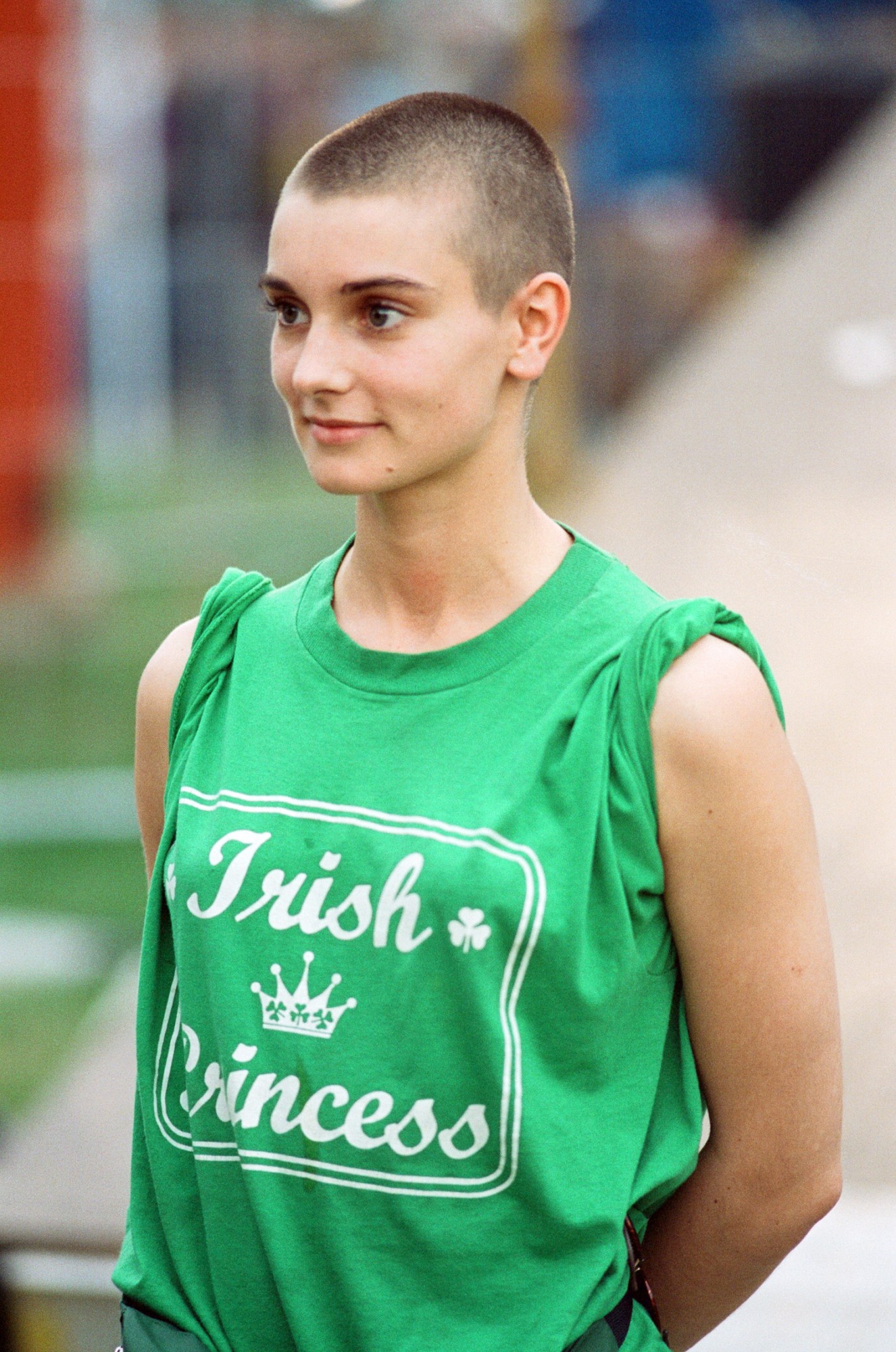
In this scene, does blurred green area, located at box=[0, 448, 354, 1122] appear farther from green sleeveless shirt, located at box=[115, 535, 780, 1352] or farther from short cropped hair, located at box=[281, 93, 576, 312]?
short cropped hair, located at box=[281, 93, 576, 312]

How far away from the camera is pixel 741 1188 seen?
4.92 feet

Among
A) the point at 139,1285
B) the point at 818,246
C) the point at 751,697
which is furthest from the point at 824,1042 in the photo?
the point at 818,246

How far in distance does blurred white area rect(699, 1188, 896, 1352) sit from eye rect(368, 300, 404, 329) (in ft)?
4.79

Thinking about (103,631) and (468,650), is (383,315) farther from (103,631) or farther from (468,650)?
(103,631)

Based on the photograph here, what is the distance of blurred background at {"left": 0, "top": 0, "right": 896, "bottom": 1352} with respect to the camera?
2.82 meters

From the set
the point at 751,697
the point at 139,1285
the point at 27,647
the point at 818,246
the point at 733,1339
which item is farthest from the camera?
the point at 27,647

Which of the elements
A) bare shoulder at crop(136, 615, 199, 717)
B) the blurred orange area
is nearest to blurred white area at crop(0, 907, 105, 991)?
the blurred orange area

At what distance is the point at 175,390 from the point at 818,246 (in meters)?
10.7

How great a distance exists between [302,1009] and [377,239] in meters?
0.58

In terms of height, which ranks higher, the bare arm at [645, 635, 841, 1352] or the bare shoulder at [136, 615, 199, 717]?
the bare shoulder at [136, 615, 199, 717]

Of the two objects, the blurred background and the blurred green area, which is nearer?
the blurred background

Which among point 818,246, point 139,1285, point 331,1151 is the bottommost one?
point 139,1285

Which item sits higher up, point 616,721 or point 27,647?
point 616,721

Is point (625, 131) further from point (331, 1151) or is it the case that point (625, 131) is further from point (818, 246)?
point (331, 1151)
